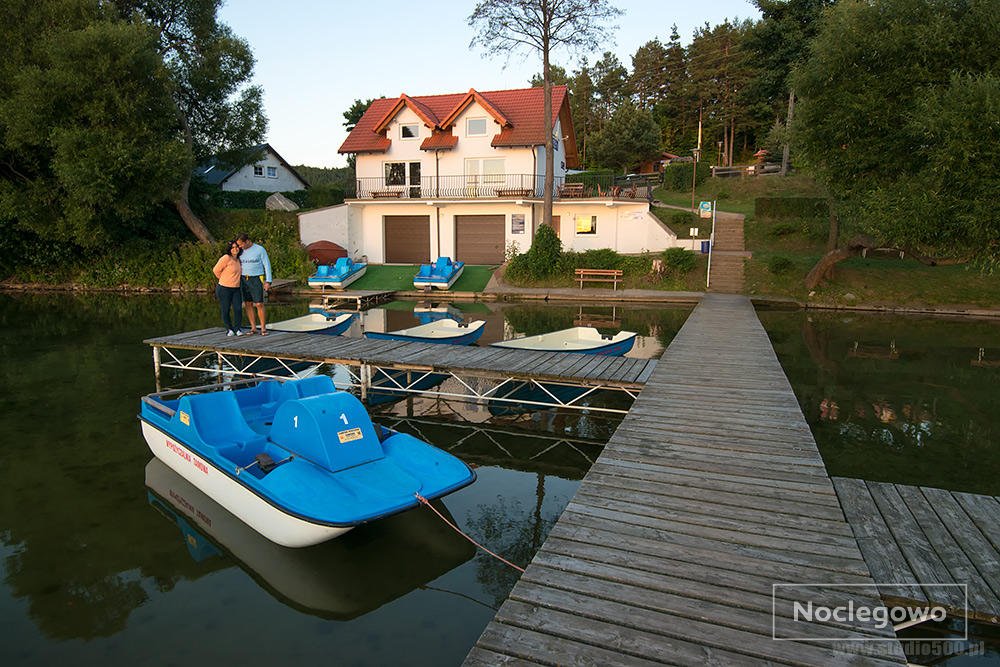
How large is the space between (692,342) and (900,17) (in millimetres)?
12173

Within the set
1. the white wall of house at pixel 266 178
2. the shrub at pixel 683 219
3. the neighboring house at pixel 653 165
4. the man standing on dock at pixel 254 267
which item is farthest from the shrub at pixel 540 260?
the neighboring house at pixel 653 165

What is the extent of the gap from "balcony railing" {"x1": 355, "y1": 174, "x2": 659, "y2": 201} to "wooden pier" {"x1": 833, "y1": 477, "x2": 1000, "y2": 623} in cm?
2409

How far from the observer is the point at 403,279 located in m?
27.8

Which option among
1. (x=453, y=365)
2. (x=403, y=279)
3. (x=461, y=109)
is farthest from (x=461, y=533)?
(x=461, y=109)

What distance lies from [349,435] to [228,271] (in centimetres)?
643

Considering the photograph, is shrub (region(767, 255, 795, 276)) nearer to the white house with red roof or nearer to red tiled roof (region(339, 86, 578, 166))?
the white house with red roof

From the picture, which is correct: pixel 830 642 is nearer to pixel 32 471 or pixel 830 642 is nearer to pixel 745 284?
pixel 32 471

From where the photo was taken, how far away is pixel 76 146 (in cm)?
2553

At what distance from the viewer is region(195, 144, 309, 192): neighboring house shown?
40844 mm

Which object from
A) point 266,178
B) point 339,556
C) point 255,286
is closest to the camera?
point 339,556

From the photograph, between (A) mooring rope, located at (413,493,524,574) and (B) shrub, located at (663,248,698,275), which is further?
(B) shrub, located at (663,248,698,275)

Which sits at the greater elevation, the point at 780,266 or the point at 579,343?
the point at 780,266

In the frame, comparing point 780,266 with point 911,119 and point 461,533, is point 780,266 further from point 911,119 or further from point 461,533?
point 461,533

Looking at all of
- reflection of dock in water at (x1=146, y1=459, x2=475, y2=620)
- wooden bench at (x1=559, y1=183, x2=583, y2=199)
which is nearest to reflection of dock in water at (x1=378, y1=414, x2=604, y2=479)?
reflection of dock in water at (x1=146, y1=459, x2=475, y2=620)
